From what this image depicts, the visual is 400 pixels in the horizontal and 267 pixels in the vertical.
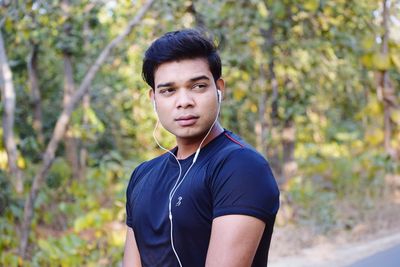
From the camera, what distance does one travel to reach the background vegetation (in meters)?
5.42

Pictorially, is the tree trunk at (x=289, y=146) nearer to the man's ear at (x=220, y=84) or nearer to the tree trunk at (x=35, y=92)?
the tree trunk at (x=35, y=92)

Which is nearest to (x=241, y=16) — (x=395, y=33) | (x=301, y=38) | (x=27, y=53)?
(x=301, y=38)

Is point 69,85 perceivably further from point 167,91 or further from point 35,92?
point 167,91

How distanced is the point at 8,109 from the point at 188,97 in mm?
3920

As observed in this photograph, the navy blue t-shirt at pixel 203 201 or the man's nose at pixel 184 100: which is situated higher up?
the man's nose at pixel 184 100

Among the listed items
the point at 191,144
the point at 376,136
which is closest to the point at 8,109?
the point at 191,144

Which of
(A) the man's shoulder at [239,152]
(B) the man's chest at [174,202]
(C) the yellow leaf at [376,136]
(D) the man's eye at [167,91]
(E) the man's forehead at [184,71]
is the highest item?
(E) the man's forehead at [184,71]

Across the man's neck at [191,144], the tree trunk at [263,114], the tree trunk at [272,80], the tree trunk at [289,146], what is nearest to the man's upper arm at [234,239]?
the man's neck at [191,144]

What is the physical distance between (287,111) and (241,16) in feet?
4.84

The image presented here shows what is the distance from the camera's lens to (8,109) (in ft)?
17.4

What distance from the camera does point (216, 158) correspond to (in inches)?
64.0

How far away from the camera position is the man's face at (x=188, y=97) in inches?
67.7

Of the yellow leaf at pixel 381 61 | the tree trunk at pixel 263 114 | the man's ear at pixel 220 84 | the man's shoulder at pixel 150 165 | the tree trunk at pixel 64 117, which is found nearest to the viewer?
the man's ear at pixel 220 84

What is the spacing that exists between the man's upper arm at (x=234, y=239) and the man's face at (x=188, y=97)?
12.1 inches
